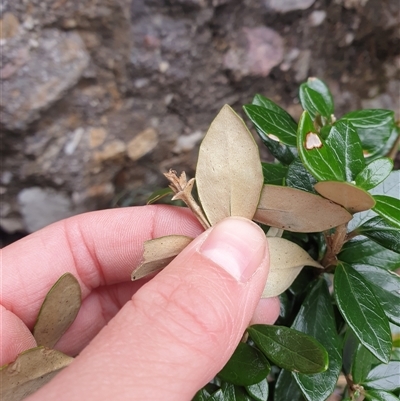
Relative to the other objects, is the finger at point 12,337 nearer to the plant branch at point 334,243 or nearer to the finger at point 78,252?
the finger at point 78,252

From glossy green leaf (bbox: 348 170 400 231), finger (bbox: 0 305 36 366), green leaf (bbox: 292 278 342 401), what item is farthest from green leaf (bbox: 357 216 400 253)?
finger (bbox: 0 305 36 366)

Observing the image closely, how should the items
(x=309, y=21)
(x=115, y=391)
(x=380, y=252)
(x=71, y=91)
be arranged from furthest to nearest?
(x=309, y=21)
(x=71, y=91)
(x=380, y=252)
(x=115, y=391)

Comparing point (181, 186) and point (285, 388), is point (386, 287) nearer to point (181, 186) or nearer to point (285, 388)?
point (285, 388)

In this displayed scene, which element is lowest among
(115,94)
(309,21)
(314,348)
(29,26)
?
(314,348)

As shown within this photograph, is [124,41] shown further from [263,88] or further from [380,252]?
[380,252]

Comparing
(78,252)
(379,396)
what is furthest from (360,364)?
(78,252)

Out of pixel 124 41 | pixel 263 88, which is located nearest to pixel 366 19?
pixel 263 88
